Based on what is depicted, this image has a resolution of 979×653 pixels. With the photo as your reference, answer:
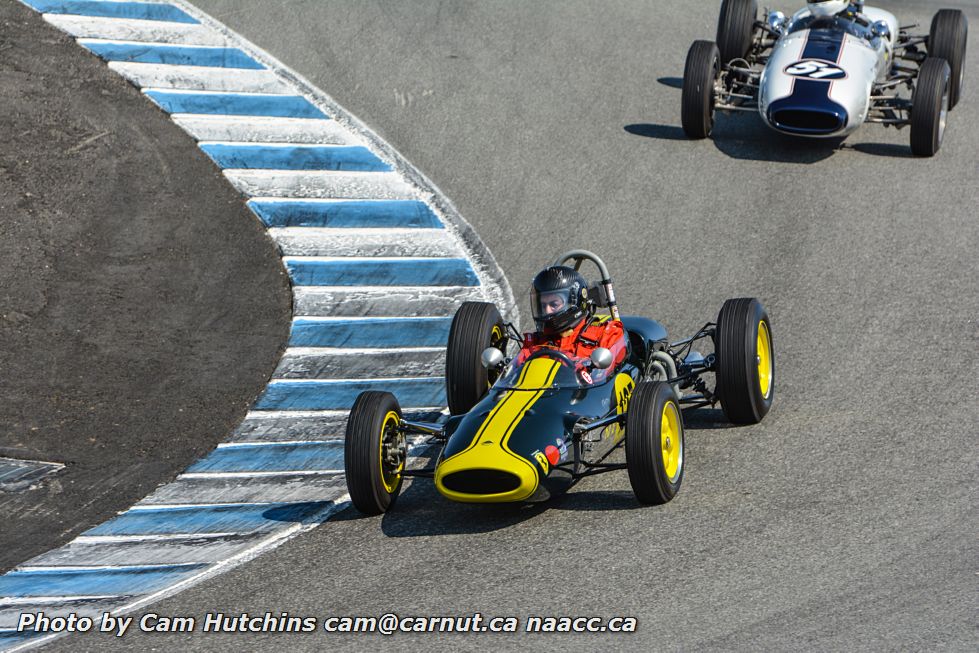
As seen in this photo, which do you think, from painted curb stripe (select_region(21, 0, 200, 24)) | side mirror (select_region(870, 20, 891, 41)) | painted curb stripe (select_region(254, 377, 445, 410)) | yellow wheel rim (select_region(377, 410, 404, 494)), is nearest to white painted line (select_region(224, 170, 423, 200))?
painted curb stripe (select_region(254, 377, 445, 410))

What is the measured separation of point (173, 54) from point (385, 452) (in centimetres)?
869

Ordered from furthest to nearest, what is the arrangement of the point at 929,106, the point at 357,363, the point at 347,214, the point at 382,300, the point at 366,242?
the point at 929,106 → the point at 347,214 → the point at 366,242 → the point at 382,300 → the point at 357,363

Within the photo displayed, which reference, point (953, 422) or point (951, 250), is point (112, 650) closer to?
point (953, 422)

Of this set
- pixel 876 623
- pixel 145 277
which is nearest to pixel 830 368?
pixel 876 623

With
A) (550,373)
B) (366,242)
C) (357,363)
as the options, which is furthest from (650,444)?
(366,242)

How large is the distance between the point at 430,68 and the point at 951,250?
21.9ft

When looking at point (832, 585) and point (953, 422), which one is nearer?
point (832, 585)

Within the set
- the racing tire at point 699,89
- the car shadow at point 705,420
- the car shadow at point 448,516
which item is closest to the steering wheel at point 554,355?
the car shadow at point 448,516

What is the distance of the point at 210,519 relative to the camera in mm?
8523

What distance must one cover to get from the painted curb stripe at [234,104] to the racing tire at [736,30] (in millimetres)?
4618

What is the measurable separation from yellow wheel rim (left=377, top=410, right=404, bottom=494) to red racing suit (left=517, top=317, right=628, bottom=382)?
953 mm

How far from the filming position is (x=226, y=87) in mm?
14797

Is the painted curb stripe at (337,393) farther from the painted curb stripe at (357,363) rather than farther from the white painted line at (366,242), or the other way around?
the white painted line at (366,242)

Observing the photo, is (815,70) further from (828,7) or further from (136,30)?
(136,30)
